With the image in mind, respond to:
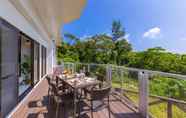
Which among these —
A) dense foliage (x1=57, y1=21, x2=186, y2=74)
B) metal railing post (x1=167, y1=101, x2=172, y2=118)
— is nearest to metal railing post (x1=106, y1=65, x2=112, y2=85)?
metal railing post (x1=167, y1=101, x2=172, y2=118)

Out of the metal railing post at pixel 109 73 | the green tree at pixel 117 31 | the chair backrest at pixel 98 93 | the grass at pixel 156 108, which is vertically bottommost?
the grass at pixel 156 108

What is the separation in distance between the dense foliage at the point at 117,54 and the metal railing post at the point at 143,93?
1323 centimetres

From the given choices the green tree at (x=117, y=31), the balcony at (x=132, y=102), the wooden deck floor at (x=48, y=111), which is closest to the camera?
the balcony at (x=132, y=102)

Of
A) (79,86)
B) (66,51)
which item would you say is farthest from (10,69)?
(66,51)

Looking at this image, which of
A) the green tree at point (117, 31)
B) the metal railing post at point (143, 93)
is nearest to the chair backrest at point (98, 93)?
the metal railing post at point (143, 93)

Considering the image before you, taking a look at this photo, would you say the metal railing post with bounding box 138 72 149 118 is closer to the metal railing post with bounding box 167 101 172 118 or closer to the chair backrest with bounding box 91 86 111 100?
the metal railing post with bounding box 167 101 172 118

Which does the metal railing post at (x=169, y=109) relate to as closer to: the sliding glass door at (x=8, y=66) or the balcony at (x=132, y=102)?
the balcony at (x=132, y=102)

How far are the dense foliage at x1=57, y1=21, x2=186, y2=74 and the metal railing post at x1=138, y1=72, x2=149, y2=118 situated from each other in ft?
43.4

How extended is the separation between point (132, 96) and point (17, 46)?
3.01 m

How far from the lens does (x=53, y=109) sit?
4.02 m

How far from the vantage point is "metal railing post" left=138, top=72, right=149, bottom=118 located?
11.5 ft

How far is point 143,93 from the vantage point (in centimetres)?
362

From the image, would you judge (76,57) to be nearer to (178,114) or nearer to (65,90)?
(65,90)

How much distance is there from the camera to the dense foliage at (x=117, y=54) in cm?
1602
